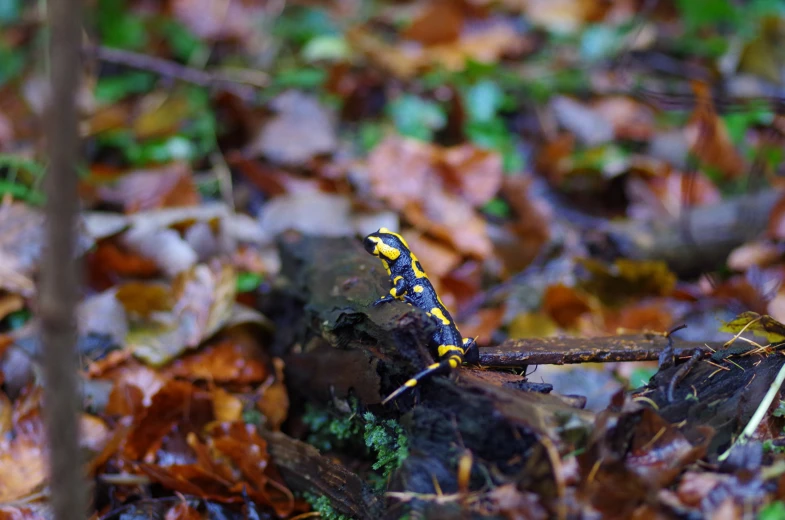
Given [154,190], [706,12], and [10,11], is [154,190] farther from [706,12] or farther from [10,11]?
[706,12]

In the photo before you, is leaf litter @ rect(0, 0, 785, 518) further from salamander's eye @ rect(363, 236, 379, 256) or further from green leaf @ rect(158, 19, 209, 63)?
salamander's eye @ rect(363, 236, 379, 256)

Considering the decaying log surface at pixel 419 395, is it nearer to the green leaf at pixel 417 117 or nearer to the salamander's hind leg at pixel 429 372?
the salamander's hind leg at pixel 429 372

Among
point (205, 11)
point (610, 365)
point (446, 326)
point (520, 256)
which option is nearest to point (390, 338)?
point (446, 326)

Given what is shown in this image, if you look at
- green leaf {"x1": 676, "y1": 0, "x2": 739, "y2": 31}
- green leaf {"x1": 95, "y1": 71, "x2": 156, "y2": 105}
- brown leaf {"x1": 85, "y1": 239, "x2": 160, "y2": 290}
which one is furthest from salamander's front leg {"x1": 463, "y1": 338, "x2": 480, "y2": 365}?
green leaf {"x1": 676, "y1": 0, "x2": 739, "y2": 31}

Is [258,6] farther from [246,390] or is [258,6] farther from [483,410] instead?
[483,410]

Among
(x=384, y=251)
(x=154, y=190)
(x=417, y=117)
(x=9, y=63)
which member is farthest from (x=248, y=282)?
(x=9, y=63)
